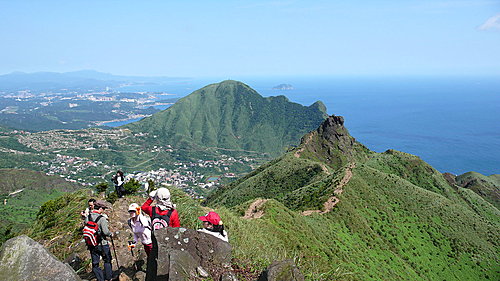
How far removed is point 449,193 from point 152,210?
2521 inches

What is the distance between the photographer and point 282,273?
19.1 feet

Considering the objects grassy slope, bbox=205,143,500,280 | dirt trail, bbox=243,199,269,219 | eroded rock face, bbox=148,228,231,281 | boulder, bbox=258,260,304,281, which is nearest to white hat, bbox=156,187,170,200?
eroded rock face, bbox=148,228,231,281

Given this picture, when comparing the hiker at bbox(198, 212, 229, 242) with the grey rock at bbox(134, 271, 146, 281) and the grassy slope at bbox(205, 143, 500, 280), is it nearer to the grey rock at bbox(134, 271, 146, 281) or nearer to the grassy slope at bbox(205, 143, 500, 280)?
the grey rock at bbox(134, 271, 146, 281)

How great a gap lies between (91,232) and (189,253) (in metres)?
2.97

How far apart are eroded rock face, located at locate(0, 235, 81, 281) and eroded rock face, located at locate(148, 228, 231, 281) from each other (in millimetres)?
1733

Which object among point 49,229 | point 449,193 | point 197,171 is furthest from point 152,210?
point 197,171

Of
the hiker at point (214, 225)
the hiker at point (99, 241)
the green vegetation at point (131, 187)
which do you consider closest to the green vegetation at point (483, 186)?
the green vegetation at point (131, 187)

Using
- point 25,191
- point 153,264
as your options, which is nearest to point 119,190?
point 153,264

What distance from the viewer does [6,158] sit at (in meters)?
140

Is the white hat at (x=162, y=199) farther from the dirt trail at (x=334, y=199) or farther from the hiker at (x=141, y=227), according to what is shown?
the dirt trail at (x=334, y=199)

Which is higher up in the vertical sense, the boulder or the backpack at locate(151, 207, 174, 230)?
the backpack at locate(151, 207, 174, 230)

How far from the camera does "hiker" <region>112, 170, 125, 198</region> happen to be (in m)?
13.4

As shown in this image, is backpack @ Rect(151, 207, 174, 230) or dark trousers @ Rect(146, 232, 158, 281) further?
backpack @ Rect(151, 207, 174, 230)

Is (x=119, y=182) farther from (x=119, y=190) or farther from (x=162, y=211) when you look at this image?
(x=162, y=211)
